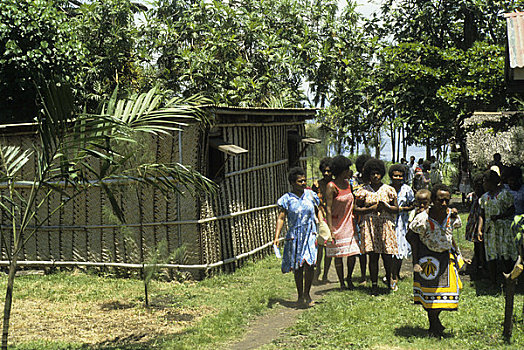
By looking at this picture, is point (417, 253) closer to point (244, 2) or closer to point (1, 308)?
point (1, 308)

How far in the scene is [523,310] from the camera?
6676mm

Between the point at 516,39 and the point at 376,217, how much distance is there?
117 inches

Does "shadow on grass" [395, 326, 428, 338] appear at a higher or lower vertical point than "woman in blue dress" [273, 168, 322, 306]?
lower

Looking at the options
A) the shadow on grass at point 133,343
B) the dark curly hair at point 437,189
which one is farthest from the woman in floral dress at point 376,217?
the shadow on grass at point 133,343

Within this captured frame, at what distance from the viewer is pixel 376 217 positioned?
847cm

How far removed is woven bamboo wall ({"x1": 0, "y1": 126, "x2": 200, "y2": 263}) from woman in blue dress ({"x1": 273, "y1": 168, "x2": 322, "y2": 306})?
2096 mm

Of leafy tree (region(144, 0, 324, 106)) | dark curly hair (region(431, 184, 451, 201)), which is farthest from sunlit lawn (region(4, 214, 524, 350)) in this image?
leafy tree (region(144, 0, 324, 106))

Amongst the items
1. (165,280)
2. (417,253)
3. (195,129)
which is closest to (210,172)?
(195,129)

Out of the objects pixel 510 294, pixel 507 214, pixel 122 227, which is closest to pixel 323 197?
pixel 507 214

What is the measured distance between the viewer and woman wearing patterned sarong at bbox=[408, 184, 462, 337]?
20.1ft

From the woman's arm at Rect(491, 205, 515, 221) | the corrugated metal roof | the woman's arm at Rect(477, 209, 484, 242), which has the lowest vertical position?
the woman's arm at Rect(477, 209, 484, 242)

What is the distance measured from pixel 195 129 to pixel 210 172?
109 cm

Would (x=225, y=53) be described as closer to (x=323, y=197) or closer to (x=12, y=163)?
(x=323, y=197)

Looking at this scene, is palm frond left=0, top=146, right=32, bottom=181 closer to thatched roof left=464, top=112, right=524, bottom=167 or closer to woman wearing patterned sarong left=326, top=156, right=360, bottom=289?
woman wearing patterned sarong left=326, top=156, right=360, bottom=289
